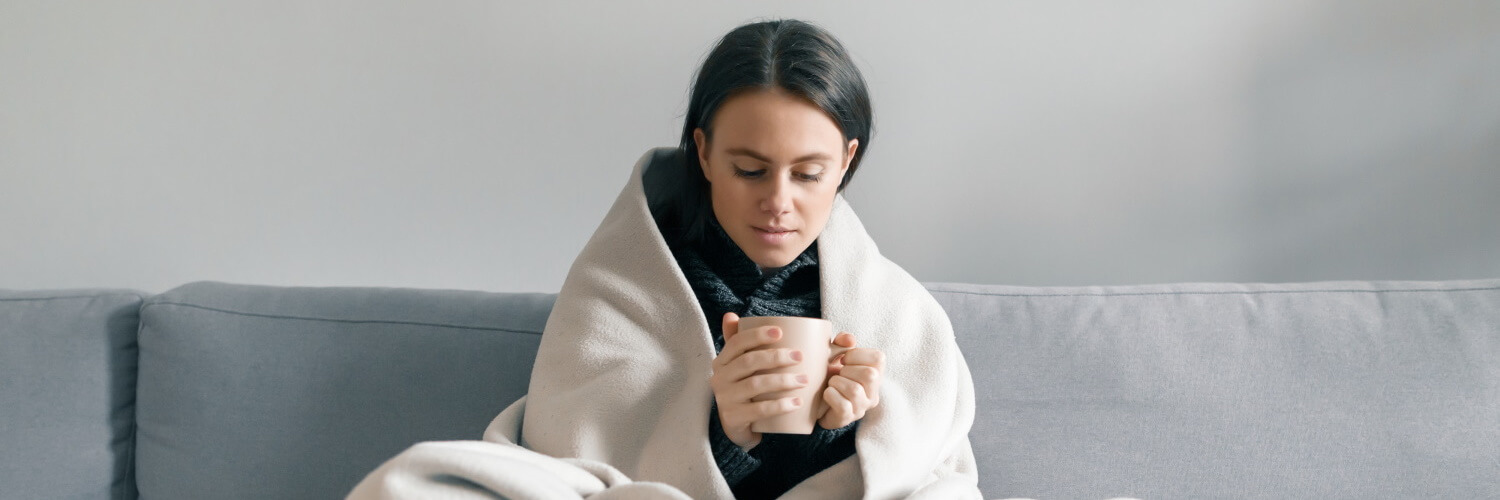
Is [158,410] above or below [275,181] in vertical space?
below

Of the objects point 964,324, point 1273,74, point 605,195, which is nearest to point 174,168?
point 605,195

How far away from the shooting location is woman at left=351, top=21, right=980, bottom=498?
1.14 metres

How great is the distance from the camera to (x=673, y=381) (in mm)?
1229

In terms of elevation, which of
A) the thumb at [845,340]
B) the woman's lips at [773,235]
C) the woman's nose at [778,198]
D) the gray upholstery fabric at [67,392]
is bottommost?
the gray upholstery fabric at [67,392]

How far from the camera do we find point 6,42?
5.75 feet

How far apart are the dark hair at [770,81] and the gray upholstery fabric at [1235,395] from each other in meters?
0.38

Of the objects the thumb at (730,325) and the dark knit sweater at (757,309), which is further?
the dark knit sweater at (757,309)

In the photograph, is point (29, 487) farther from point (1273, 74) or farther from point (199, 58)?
point (1273, 74)

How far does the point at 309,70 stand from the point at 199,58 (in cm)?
17

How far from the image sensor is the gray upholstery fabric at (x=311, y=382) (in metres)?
1.44

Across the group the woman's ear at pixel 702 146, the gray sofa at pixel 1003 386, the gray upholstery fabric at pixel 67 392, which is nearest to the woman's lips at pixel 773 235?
the woman's ear at pixel 702 146

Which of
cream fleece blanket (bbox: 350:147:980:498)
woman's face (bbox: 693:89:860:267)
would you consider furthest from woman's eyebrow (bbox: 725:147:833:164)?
cream fleece blanket (bbox: 350:147:980:498)

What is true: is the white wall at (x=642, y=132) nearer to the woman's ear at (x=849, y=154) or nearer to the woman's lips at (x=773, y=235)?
the woman's ear at (x=849, y=154)

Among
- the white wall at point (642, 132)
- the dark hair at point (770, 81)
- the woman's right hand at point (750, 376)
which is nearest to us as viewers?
the woman's right hand at point (750, 376)
